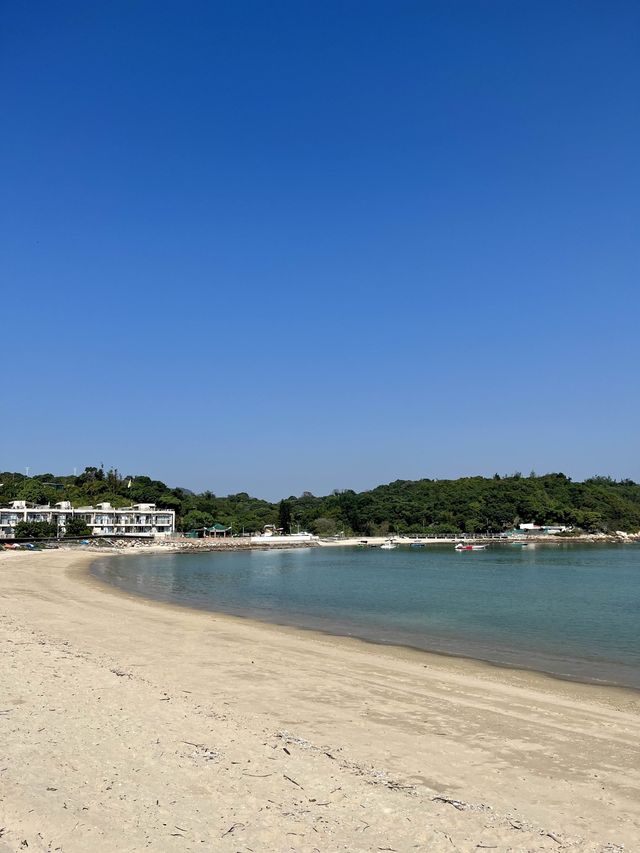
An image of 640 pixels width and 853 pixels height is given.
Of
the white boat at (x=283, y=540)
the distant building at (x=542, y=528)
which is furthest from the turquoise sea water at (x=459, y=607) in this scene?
the distant building at (x=542, y=528)

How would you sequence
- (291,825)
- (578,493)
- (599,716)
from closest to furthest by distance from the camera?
1. (291,825)
2. (599,716)
3. (578,493)

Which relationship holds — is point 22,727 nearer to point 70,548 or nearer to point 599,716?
point 599,716

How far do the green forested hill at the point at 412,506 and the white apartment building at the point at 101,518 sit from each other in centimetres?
1242

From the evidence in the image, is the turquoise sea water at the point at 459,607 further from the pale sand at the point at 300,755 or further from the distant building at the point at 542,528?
the distant building at the point at 542,528

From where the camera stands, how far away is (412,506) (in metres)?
160

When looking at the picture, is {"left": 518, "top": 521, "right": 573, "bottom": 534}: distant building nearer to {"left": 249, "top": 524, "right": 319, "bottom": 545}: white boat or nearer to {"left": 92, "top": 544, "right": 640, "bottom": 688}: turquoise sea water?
{"left": 249, "top": 524, "right": 319, "bottom": 545}: white boat

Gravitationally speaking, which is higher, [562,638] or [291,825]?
[291,825]

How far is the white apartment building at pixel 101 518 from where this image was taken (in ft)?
321

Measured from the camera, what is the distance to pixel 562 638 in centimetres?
2266

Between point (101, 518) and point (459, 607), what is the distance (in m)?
88.1

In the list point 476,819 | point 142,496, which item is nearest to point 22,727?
point 476,819

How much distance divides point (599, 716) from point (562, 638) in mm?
11620

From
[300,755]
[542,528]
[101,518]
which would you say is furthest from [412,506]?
[300,755]

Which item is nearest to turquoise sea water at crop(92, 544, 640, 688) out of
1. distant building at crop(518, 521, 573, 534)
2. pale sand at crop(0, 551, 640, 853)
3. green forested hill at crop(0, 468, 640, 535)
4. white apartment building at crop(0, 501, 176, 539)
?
pale sand at crop(0, 551, 640, 853)
